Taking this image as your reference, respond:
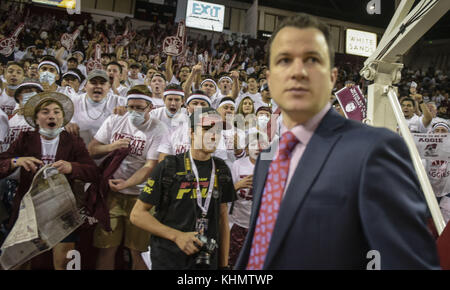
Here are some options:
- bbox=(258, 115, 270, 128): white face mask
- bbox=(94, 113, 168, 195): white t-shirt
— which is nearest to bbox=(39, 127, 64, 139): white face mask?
bbox=(94, 113, 168, 195): white t-shirt

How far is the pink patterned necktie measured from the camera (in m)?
1.00

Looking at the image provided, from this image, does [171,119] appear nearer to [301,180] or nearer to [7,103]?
[7,103]

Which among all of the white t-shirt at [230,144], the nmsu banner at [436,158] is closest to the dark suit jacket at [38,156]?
the white t-shirt at [230,144]

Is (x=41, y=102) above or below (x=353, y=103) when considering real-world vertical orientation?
below

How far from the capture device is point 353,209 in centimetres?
84

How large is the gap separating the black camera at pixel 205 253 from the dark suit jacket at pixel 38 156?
5.33ft

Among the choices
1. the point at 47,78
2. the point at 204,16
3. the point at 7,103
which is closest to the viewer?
the point at 7,103

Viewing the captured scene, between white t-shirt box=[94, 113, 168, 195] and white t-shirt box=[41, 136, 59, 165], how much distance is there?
55cm

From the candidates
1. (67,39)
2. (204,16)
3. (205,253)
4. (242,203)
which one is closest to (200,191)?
(205,253)

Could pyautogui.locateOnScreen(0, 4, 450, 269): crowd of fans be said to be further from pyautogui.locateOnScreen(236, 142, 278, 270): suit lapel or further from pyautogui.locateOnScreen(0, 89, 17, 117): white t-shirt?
pyautogui.locateOnScreen(236, 142, 278, 270): suit lapel

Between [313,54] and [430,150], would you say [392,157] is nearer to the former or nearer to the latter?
[313,54]

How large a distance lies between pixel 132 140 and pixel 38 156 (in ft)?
3.24

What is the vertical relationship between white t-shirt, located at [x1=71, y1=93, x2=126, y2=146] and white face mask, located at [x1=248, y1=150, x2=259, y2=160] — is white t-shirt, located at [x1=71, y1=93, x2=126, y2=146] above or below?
above

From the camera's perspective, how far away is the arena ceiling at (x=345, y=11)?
1617cm
